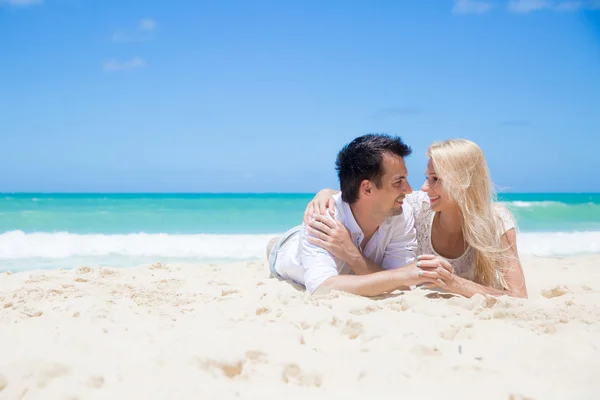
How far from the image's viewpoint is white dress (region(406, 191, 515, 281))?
426 cm

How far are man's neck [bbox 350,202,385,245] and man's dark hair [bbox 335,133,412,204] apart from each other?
2.7 inches

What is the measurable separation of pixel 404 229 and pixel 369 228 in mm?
311

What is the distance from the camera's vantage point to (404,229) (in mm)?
4324

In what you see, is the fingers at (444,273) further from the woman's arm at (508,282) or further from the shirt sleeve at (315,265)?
the shirt sleeve at (315,265)

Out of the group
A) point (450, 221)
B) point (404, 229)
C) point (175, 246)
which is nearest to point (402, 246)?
point (404, 229)

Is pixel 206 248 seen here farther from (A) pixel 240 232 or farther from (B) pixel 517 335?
(B) pixel 517 335

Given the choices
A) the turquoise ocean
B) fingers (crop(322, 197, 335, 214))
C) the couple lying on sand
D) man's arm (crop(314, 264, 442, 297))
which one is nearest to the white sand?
man's arm (crop(314, 264, 442, 297))

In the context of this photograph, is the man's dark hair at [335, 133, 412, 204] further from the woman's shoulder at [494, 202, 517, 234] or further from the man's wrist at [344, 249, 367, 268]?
the woman's shoulder at [494, 202, 517, 234]

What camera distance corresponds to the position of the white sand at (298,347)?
2.19 meters

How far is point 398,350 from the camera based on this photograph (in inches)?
98.7

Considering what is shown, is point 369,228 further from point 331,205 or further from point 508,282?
point 508,282

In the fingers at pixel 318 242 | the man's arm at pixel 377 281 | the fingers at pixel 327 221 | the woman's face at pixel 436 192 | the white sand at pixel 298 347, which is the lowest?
the white sand at pixel 298 347

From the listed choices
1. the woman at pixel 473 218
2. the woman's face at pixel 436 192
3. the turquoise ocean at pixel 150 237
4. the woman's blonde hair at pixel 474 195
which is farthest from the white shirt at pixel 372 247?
the turquoise ocean at pixel 150 237

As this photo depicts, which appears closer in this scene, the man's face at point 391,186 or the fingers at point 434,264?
the fingers at point 434,264
